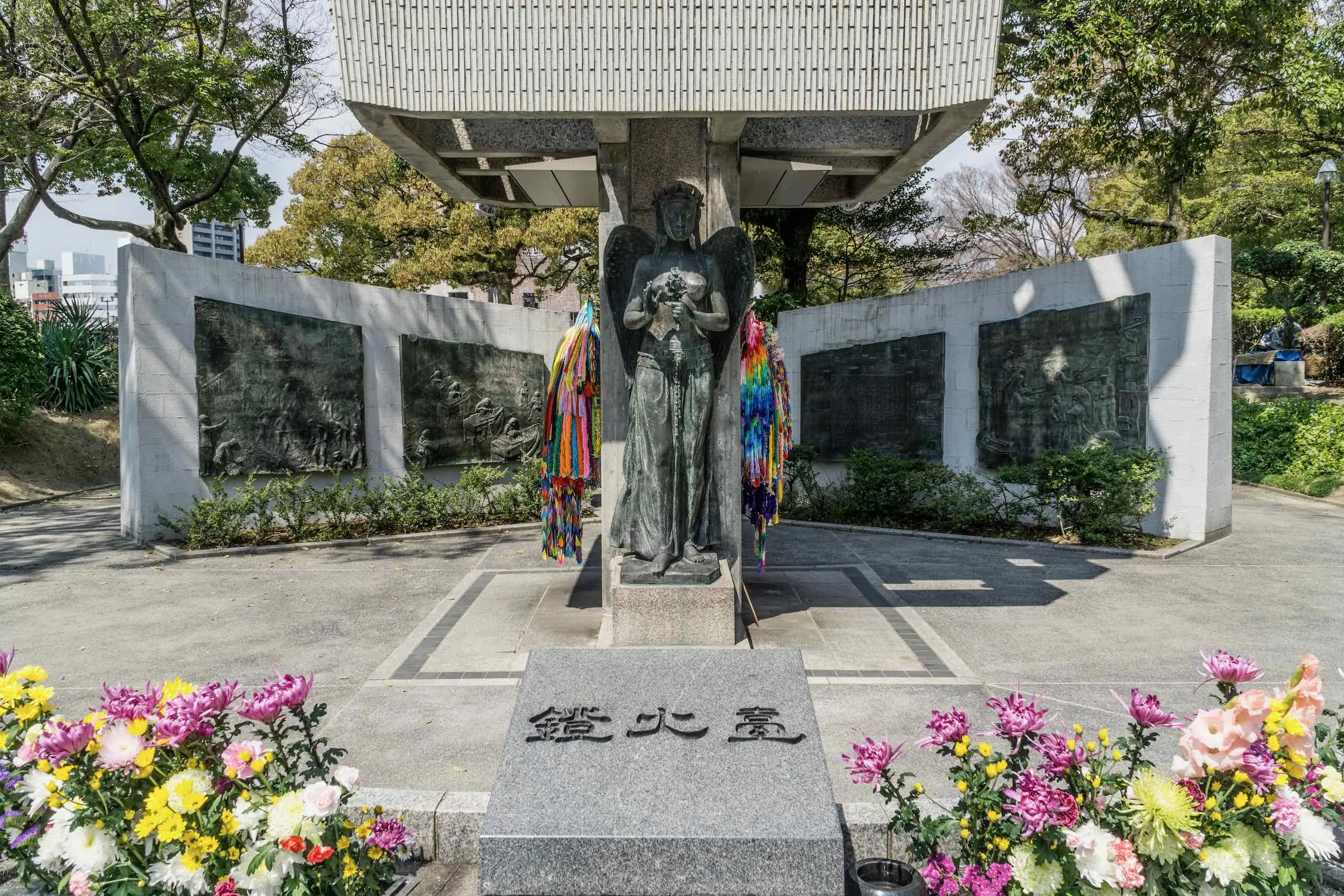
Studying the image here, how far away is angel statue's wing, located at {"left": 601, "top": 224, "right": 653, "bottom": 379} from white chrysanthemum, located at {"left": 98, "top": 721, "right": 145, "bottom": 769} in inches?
142

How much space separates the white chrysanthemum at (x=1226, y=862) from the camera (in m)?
2.27

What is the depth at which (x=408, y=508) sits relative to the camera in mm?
10789

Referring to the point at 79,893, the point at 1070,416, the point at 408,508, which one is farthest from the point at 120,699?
the point at 1070,416

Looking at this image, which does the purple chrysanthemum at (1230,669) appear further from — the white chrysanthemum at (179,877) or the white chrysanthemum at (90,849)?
the white chrysanthemum at (90,849)

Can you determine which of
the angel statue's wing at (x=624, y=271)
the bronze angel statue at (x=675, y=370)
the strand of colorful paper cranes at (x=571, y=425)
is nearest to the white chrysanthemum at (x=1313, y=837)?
the bronze angel statue at (x=675, y=370)

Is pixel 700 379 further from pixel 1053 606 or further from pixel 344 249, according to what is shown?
pixel 344 249

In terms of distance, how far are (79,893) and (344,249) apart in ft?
74.0

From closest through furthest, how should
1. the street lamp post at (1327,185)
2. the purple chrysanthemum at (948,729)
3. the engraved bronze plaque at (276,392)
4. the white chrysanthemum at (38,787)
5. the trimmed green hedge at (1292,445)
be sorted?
1. the white chrysanthemum at (38,787)
2. the purple chrysanthemum at (948,729)
3. the engraved bronze plaque at (276,392)
4. the trimmed green hedge at (1292,445)
5. the street lamp post at (1327,185)

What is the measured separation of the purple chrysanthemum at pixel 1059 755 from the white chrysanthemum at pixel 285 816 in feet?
7.17

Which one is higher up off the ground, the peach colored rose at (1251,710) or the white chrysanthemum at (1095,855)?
the peach colored rose at (1251,710)

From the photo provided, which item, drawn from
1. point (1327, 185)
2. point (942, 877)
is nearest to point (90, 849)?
point (942, 877)

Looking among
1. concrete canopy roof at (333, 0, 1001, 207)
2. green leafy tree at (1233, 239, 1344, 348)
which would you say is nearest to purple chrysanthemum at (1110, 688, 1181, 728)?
concrete canopy roof at (333, 0, 1001, 207)

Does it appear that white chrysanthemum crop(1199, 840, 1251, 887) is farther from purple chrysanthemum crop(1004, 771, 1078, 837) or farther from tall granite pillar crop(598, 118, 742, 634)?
tall granite pillar crop(598, 118, 742, 634)

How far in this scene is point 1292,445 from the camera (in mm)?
14305
